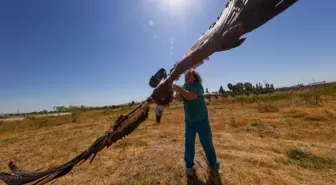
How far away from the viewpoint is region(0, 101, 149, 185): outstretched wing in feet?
4.30

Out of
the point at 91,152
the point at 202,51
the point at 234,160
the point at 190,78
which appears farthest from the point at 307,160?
the point at 91,152

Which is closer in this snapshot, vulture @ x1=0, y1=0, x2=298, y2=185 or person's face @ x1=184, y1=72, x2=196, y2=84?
vulture @ x1=0, y1=0, x2=298, y2=185

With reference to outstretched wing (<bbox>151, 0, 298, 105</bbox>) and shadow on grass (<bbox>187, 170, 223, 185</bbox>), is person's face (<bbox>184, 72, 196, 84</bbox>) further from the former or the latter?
outstretched wing (<bbox>151, 0, 298, 105</bbox>)

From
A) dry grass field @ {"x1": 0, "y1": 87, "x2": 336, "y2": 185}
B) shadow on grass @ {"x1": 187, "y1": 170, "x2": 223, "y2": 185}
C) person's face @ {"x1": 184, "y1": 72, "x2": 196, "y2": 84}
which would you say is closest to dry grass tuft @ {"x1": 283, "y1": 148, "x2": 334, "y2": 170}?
dry grass field @ {"x1": 0, "y1": 87, "x2": 336, "y2": 185}

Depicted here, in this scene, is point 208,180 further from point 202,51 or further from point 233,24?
point 233,24

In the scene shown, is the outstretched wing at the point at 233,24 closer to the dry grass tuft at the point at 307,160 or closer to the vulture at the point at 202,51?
the vulture at the point at 202,51

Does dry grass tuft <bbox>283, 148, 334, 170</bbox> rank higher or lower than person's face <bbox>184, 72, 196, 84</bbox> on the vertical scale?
lower

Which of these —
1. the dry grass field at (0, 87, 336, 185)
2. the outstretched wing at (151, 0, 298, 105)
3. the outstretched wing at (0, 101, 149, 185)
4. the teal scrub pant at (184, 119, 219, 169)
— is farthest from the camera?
the dry grass field at (0, 87, 336, 185)

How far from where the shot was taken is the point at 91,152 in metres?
1.42

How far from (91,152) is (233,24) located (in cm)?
121

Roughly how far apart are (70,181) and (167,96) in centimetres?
465

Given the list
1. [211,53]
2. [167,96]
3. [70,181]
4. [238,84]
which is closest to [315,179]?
[167,96]

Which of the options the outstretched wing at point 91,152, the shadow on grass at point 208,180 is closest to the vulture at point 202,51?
the outstretched wing at point 91,152

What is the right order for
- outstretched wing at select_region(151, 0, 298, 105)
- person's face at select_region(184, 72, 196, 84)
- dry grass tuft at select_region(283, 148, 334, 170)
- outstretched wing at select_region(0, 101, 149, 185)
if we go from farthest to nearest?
dry grass tuft at select_region(283, 148, 334, 170) → person's face at select_region(184, 72, 196, 84) → outstretched wing at select_region(0, 101, 149, 185) → outstretched wing at select_region(151, 0, 298, 105)
